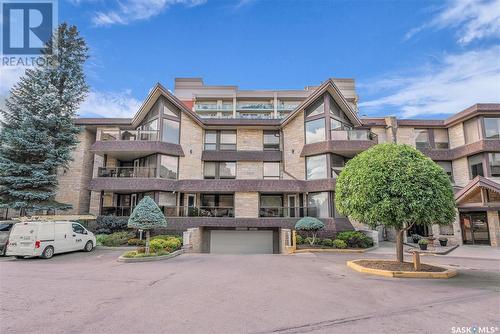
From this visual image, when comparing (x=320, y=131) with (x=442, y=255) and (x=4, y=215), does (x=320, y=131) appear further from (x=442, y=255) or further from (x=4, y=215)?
(x=4, y=215)

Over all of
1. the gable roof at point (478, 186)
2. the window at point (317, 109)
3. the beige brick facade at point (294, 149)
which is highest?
the window at point (317, 109)

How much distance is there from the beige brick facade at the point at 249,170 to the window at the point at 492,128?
18.6 meters

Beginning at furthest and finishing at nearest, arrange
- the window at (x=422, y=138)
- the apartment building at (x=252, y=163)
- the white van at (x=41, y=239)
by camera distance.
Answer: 1. the window at (x=422, y=138)
2. the apartment building at (x=252, y=163)
3. the white van at (x=41, y=239)

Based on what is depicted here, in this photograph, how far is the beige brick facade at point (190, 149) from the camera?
22797 millimetres

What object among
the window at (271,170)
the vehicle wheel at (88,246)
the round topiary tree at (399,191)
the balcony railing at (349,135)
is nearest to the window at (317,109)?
the balcony railing at (349,135)

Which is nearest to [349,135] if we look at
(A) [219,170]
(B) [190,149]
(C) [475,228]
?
(A) [219,170]

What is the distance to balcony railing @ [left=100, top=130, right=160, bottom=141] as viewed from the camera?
2212 centimetres

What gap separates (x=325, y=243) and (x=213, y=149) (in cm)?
1284

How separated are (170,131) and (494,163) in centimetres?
2615

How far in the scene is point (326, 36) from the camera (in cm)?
1662

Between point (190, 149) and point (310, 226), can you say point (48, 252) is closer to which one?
point (190, 149)

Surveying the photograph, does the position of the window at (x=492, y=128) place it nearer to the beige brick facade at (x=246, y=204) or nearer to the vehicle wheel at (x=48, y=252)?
the beige brick facade at (x=246, y=204)

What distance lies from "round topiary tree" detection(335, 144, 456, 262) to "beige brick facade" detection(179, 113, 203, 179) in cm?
1473

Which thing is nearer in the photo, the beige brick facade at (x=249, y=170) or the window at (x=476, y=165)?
the window at (x=476, y=165)
